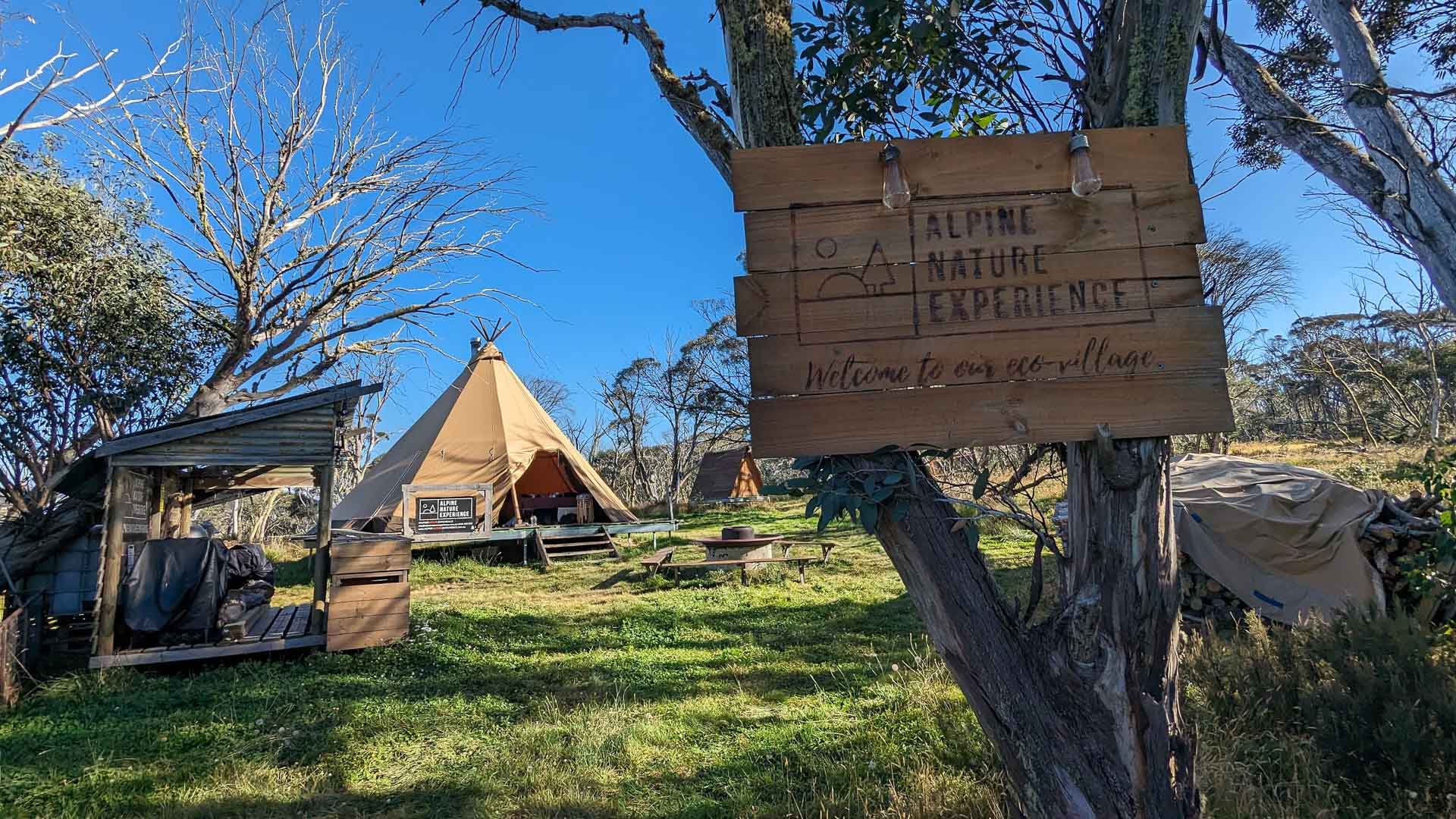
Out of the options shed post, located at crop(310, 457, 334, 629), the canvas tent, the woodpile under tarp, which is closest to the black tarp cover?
shed post, located at crop(310, 457, 334, 629)

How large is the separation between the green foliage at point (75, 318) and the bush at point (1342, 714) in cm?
1058

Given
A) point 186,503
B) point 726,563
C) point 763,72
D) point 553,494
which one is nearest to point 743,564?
point 726,563

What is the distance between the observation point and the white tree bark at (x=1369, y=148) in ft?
16.1

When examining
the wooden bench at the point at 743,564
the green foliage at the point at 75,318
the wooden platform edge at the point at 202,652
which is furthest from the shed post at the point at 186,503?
the wooden bench at the point at 743,564

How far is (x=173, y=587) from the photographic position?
571 cm

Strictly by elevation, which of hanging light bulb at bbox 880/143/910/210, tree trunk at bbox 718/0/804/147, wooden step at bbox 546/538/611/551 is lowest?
wooden step at bbox 546/538/611/551

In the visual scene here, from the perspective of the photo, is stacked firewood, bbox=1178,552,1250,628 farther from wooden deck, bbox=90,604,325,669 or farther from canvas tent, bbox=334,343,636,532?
canvas tent, bbox=334,343,636,532

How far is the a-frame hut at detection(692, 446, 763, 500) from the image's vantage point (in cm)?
2649

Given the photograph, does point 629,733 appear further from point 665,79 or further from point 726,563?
point 726,563

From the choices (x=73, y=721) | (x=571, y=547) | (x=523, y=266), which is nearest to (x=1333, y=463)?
(x=571, y=547)

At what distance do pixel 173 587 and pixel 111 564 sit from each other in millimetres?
457

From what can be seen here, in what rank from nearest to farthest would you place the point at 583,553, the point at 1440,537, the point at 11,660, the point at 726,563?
the point at 1440,537, the point at 11,660, the point at 726,563, the point at 583,553

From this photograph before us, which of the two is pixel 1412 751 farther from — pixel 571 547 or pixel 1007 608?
pixel 571 547

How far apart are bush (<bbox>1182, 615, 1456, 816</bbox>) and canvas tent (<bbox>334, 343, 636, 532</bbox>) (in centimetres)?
1086
